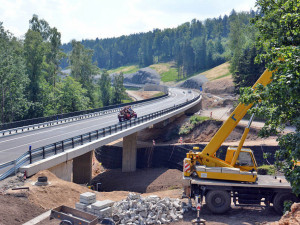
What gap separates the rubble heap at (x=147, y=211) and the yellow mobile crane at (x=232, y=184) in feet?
5.09

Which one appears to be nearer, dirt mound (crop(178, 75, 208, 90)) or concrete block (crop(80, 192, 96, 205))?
concrete block (crop(80, 192, 96, 205))

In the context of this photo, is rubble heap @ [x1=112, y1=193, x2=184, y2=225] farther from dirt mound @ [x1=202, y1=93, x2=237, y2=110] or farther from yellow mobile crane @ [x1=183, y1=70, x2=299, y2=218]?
dirt mound @ [x1=202, y1=93, x2=237, y2=110]

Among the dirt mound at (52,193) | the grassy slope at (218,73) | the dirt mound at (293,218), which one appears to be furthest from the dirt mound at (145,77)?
the dirt mound at (293,218)

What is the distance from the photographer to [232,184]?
1734 centimetres

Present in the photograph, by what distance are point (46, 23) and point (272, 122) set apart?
69.6 meters

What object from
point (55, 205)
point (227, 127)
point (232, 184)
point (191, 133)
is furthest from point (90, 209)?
point (191, 133)

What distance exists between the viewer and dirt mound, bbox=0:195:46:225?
14109 mm

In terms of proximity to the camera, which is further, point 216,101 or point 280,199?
point 216,101

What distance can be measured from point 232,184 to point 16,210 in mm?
10931

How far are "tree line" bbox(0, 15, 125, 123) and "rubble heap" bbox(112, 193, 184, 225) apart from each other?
130 feet

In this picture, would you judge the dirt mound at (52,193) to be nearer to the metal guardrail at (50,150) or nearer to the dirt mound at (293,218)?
the metal guardrail at (50,150)

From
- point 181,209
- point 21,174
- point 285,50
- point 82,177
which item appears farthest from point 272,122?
point 82,177

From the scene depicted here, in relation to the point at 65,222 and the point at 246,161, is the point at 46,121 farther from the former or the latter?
the point at 246,161

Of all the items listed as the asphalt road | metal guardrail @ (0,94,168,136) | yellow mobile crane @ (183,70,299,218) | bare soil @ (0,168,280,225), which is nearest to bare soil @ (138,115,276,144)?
metal guardrail @ (0,94,168,136)
